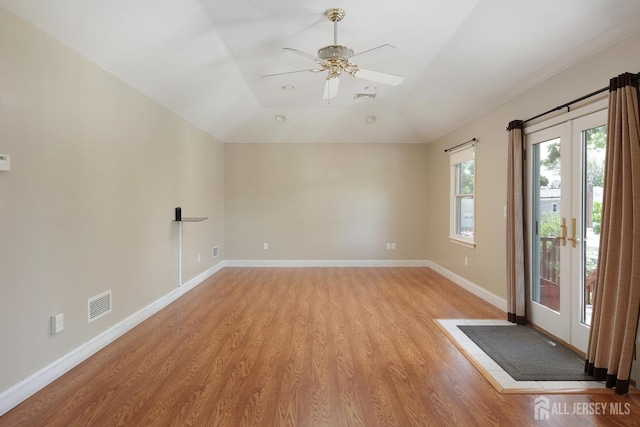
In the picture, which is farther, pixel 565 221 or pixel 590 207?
pixel 565 221

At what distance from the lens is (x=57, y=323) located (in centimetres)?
242

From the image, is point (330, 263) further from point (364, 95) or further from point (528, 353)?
point (528, 353)

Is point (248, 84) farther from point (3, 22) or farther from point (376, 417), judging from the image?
point (376, 417)

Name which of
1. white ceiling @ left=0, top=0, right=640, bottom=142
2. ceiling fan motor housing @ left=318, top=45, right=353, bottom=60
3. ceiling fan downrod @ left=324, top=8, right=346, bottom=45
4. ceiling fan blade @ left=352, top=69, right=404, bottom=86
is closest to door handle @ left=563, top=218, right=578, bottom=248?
white ceiling @ left=0, top=0, right=640, bottom=142

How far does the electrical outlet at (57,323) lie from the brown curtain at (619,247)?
13.0 ft

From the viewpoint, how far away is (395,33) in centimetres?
321

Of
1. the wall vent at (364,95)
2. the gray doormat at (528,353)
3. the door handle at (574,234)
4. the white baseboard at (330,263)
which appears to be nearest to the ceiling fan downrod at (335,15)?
the wall vent at (364,95)

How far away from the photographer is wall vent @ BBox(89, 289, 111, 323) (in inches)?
110

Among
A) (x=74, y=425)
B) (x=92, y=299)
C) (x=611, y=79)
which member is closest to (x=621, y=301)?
(x=611, y=79)

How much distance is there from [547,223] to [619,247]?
107 centimetres

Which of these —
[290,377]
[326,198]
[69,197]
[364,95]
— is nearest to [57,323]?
[69,197]

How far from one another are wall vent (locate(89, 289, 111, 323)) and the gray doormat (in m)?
3.43

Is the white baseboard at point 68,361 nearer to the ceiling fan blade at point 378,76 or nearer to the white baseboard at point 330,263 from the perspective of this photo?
the white baseboard at point 330,263

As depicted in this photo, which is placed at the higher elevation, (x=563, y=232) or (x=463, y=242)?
(x=563, y=232)
